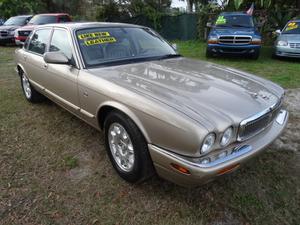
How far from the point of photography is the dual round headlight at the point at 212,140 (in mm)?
1962

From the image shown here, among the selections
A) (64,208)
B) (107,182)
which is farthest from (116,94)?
(64,208)

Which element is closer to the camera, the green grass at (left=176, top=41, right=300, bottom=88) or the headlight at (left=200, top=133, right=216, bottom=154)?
the headlight at (left=200, top=133, right=216, bottom=154)

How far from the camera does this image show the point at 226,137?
2072 mm

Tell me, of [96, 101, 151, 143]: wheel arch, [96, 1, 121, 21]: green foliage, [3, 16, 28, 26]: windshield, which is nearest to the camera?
[96, 101, 151, 143]: wheel arch

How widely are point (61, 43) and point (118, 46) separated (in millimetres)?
828

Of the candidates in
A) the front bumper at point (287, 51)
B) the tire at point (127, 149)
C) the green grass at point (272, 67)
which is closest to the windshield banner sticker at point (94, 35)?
the tire at point (127, 149)

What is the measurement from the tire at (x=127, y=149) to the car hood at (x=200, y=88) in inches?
13.3

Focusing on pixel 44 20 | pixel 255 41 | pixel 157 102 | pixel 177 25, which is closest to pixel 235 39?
pixel 255 41

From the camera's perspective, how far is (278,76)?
6812 mm

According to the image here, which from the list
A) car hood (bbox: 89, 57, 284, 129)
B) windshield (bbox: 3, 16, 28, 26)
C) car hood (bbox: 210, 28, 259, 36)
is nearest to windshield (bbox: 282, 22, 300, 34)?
car hood (bbox: 210, 28, 259, 36)

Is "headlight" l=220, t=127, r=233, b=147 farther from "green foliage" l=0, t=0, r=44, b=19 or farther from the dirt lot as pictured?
"green foliage" l=0, t=0, r=44, b=19

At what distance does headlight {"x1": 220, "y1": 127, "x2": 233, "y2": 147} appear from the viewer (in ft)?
6.70

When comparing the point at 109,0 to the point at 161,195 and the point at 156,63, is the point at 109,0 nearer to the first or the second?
the point at 156,63

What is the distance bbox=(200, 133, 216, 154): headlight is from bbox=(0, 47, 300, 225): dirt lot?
0.71 metres
